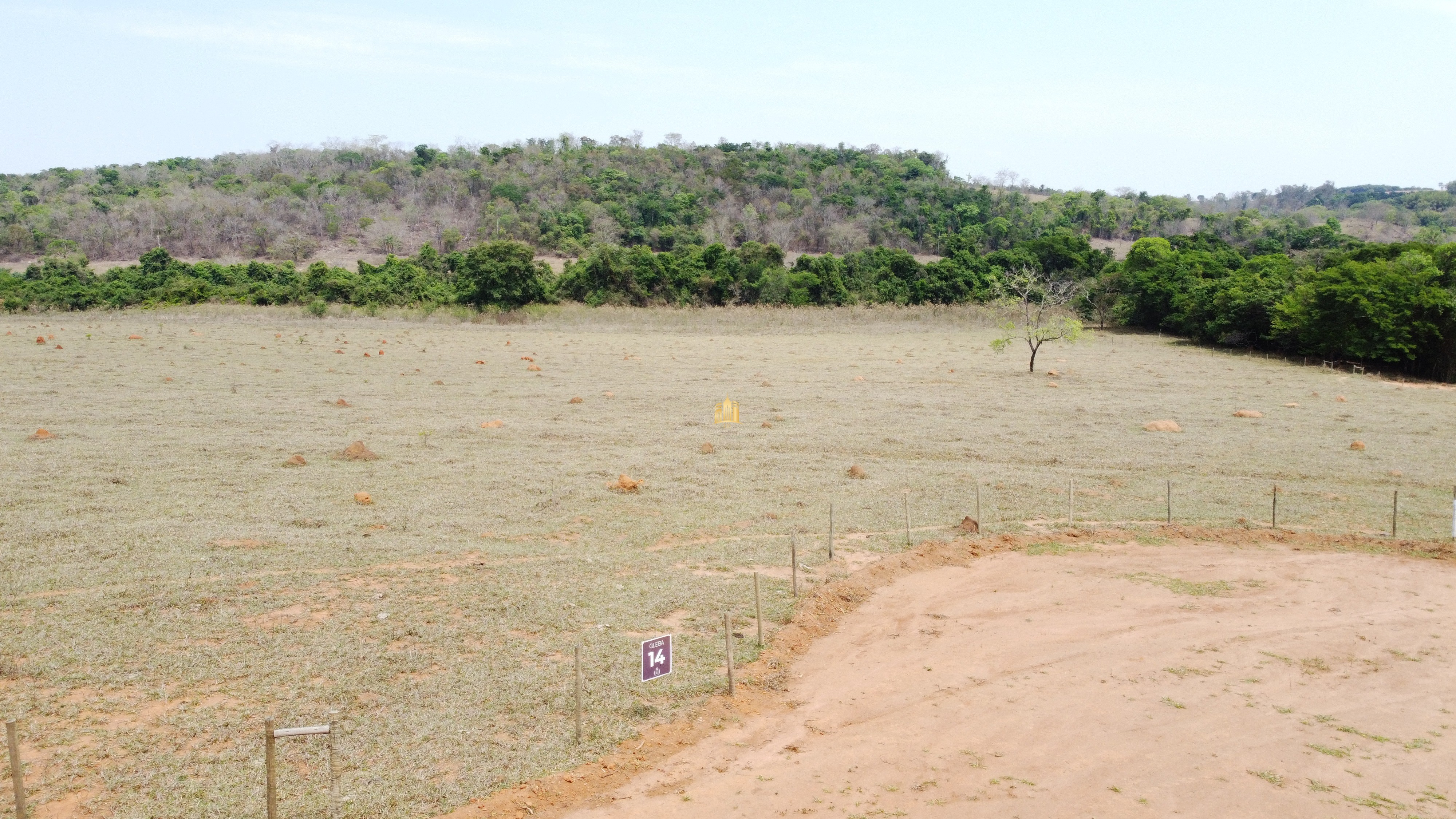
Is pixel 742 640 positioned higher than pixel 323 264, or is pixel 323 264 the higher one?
pixel 323 264

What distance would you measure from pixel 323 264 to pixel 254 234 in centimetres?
3518

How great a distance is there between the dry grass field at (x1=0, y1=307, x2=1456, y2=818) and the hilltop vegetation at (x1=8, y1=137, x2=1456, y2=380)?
14.1 metres

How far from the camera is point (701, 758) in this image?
7844 mm

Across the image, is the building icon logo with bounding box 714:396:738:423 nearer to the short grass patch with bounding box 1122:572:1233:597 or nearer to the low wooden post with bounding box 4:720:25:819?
the short grass patch with bounding box 1122:572:1233:597

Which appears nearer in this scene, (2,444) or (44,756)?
(44,756)

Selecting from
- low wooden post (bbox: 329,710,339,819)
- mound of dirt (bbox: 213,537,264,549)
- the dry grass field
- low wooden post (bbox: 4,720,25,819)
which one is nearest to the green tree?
the dry grass field

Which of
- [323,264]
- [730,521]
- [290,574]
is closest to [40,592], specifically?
[290,574]

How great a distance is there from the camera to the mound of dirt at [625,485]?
55.3 feet

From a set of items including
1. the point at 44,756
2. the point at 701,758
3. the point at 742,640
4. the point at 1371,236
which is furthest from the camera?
the point at 1371,236

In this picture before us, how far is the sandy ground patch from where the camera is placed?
749cm

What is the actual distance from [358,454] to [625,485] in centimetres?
562

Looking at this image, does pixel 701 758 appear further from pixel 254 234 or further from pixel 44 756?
pixel 254 234

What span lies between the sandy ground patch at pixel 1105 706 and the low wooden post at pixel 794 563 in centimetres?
77

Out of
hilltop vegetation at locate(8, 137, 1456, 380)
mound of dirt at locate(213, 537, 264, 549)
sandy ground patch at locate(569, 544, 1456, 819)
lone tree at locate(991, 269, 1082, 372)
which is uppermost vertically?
hilltop vegetation at locate(8, 137, 1456, 380)
